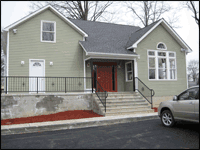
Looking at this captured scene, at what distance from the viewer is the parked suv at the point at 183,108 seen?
236 inches

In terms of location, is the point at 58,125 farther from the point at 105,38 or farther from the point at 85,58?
the point at 105,38

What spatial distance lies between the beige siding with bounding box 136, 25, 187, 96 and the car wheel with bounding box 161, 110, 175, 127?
18.1 ft

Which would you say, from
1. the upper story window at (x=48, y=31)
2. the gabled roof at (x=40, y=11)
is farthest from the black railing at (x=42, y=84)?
the gabled roof at (x=40, y=11)

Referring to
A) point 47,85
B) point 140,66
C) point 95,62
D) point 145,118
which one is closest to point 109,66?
point 95,62

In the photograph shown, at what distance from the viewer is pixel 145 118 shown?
9.05 meters

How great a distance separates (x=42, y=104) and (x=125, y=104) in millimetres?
4339

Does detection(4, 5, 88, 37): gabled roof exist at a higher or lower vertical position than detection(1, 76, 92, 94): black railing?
higher

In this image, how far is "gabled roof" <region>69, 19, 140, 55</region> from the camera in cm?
1202

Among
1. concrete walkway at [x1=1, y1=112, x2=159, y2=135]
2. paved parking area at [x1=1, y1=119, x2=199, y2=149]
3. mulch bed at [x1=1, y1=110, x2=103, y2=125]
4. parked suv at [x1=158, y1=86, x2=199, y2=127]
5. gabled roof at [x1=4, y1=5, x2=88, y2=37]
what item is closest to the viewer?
paved parking area at [x1=1, y1=119, x2=199, y2=149]

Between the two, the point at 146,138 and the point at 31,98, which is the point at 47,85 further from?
the point at 146,138

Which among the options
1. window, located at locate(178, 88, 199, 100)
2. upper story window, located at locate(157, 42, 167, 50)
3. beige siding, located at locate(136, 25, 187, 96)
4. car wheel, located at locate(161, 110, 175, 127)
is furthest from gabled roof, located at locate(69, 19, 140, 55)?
window, located at locate(178, 88, 199, 100)

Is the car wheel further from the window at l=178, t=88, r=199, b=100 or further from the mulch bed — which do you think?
the mulch bed

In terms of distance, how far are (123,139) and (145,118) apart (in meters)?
3.86

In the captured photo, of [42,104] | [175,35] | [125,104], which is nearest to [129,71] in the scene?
[125,104]
